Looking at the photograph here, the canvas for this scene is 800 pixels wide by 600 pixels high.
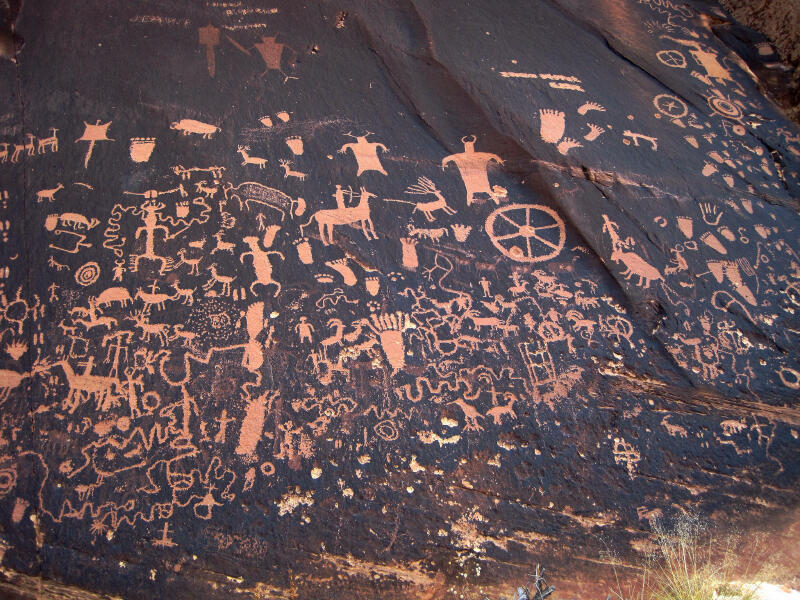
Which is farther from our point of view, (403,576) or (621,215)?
(621,215)

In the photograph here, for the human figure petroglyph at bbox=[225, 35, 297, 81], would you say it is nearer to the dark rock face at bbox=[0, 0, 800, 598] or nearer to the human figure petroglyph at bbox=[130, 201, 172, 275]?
the dark rock face at bbox=[0, 0, 800, 598]

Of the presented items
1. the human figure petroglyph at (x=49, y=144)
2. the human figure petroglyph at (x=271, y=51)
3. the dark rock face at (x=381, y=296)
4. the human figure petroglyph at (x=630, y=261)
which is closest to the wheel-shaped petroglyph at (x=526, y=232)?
the dark rock face at (x=381, y=296)

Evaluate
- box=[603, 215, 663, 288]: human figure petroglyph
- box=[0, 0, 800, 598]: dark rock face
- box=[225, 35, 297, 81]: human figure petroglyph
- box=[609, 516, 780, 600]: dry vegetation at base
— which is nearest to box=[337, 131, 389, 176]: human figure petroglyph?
box=[0, 0, 800, 598]: dark rock face

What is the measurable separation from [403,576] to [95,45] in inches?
105

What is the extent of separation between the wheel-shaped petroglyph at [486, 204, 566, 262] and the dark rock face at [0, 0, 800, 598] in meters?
0.02

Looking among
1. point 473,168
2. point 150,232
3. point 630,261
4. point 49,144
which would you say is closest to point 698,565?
point 630,261

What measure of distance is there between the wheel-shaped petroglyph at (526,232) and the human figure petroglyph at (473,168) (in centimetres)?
10

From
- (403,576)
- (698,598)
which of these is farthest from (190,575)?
(698,598)

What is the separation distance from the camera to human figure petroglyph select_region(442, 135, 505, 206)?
2.65 meters

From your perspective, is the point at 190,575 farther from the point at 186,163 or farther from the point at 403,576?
the point at 186,163

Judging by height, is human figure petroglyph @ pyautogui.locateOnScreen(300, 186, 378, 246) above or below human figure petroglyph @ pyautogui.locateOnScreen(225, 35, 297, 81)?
below

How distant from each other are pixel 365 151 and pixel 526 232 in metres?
0.79

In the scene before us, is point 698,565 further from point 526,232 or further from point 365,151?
point 365,151

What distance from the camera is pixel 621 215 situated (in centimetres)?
260
